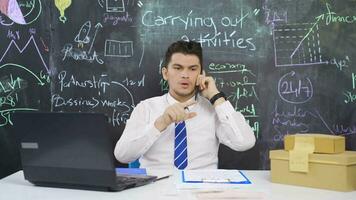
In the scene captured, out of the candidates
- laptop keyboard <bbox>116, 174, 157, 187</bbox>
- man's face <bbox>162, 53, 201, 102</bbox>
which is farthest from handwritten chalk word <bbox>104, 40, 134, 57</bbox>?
laptop keyboard <bbox>116, 174, 157, 187</bbox>

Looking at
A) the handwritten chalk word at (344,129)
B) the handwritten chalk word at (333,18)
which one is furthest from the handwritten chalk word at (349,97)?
the handwritten chalk word at (333,18)

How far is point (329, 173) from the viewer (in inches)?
72.2

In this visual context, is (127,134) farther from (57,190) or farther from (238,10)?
(238,10)

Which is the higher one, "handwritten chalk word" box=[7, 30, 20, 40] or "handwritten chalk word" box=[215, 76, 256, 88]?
"handwritten chalk word" box=[7, 30, 20, 40]

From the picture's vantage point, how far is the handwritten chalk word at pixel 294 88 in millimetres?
3318

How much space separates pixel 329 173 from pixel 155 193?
671 millimetres

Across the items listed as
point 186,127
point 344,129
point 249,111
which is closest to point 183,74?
point 186,127

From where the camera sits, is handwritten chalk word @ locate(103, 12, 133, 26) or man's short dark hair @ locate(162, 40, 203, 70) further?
handwritten chalk word @ locate(103, 12, 133, 26)

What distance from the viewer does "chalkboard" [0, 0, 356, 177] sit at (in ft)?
10.9

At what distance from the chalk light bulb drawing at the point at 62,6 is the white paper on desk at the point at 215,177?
1791 mm

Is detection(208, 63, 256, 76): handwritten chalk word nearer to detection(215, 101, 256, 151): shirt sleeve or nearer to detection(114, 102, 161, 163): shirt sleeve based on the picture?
detection(215, 101, 256, 151): shirt sleeve

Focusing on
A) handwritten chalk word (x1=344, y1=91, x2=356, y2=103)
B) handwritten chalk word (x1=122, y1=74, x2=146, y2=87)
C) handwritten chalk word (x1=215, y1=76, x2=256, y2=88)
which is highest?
handwritten chalk word (x1=122, y1=74, x2=146, y2=87)

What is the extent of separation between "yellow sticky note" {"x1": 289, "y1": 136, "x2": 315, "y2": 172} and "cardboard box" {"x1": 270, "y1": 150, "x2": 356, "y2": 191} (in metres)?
0.02

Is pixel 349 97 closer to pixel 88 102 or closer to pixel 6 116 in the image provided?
pixel 88 102
